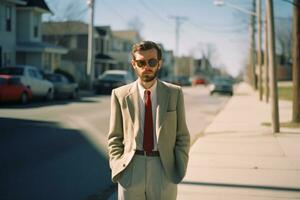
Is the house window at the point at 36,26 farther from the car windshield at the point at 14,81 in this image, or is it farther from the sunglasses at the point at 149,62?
the sunglasses at the point at 149,62

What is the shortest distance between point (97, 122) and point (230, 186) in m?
9.24

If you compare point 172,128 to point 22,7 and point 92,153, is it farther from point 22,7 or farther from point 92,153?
point 22,7

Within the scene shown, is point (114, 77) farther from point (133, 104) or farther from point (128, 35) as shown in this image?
point (128, 35)

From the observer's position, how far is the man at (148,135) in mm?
3535

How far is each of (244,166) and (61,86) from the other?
19.6m

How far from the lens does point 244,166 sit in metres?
8.64

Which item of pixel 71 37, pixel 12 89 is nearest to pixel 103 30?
pixel 71 37

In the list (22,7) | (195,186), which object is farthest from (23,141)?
(22,7)

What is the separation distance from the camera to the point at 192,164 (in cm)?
880

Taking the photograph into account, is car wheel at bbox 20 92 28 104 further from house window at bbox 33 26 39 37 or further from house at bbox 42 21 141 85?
house at bbox 42 21 141 85

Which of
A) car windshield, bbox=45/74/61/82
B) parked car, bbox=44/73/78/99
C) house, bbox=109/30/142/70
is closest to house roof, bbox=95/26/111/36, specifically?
house, bbox=109/30/142/70

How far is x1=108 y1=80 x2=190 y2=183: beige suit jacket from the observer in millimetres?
3553

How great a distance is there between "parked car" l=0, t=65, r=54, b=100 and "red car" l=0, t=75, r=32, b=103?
20.4 inches

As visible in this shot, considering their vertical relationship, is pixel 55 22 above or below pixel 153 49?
above
